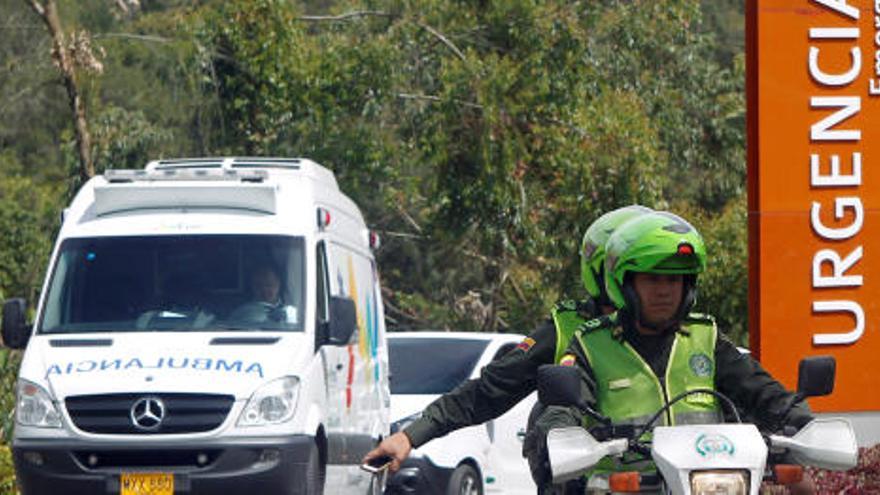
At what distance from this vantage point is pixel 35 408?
11938mm

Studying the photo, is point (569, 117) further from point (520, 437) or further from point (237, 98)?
point (520, 437)

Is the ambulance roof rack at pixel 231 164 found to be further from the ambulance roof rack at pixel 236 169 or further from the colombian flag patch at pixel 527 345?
the colombian flag patch at pixel 527 345

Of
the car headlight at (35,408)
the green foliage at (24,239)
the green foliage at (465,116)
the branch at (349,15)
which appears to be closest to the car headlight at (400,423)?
the car headlight at (35,408)

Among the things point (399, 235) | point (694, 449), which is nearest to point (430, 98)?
point (399, 235)

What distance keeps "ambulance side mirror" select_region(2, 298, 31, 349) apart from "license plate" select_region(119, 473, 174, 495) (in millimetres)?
1398

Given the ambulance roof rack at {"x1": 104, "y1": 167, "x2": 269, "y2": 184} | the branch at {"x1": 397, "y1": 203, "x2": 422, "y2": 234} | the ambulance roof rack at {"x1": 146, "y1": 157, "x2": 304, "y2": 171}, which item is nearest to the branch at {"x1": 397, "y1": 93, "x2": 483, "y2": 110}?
the branch at {"x1": 397, "y1": 203, "x2": 422, "y2": 234}

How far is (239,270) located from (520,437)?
3114 mm

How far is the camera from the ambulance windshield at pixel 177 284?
40.5 feet

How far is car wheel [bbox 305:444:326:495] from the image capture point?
39.3ft

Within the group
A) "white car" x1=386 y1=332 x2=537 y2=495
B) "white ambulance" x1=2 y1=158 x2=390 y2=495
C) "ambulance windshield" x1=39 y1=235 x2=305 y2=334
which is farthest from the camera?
"white car" x1=386 y1=332 x2=537 y2=495

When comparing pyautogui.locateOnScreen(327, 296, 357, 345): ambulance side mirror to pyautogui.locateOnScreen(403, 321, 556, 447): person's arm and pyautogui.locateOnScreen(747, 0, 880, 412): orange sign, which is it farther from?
pyautogui.locateOnScreen(403, 321, 556, 447): person's arm

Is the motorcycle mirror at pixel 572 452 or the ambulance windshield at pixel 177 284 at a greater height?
the ambulance windshield at pixel 177 284

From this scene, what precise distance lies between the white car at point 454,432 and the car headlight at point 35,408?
2578 millimetres

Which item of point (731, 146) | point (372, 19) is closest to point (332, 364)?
point (372, 19)
